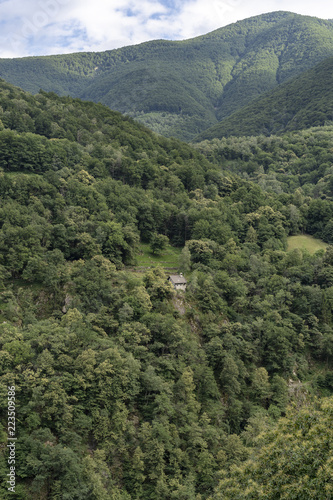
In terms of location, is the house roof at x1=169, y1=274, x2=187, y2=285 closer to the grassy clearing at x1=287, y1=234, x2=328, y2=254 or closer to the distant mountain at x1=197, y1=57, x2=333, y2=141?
the grassy clearing at x1=287, y1=234, x2=328, y2=254

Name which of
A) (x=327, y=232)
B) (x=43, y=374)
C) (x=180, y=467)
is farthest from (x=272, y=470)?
(x=327, y=232)

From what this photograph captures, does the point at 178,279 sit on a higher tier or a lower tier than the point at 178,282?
higher

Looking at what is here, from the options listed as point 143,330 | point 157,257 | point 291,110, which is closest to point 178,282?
point 143,330

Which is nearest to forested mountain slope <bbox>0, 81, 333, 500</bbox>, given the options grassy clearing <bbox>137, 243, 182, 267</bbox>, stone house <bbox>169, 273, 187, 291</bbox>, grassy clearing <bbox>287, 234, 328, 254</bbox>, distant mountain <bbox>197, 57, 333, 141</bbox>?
stone house <bbox>169, 273, 187, 291</bbox>

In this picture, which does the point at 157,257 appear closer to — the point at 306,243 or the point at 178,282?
the point at 178,282

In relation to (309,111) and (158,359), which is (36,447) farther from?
(309,111)

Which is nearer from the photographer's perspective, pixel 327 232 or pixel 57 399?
pixel 57 399
